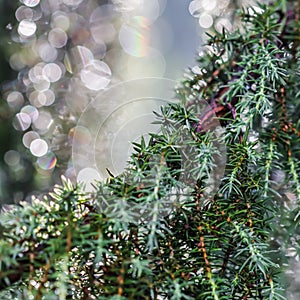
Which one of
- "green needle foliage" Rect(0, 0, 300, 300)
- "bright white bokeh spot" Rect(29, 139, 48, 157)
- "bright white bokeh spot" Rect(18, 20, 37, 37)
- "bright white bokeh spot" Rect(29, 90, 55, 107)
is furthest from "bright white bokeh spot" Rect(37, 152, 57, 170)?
"green needle foliage" Rect(0, 0, 300, 300)

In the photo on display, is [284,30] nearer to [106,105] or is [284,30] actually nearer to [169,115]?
[169,115]

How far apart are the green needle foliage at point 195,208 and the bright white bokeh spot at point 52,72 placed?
1.76ft

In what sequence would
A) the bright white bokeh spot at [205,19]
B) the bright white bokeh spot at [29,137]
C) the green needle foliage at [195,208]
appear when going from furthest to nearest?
the bright white bokeh spot at [29,137]
the bright white bokeh spot at [205,19]
the green needle foliage at [195,208]

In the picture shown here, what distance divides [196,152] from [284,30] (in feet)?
0.38

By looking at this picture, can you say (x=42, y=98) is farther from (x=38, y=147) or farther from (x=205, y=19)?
(x=205, y=19)

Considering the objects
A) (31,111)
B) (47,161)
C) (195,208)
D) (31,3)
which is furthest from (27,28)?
(195,208)

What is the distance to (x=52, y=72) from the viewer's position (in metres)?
0.85

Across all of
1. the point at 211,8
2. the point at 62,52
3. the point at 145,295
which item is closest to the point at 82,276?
the point at 145,295

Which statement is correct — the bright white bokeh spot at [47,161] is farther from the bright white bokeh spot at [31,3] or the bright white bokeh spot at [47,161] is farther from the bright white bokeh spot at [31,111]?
the bright white bokeh spot at [31,3]

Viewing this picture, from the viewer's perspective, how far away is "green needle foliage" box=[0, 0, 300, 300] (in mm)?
218

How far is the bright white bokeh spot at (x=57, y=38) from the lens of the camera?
87cm

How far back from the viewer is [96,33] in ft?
2.98

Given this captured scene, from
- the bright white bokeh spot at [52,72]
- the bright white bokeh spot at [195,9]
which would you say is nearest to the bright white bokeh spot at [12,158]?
the bright white bokeh spot at [52,72]

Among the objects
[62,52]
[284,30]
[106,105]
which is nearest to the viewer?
[284,30]
